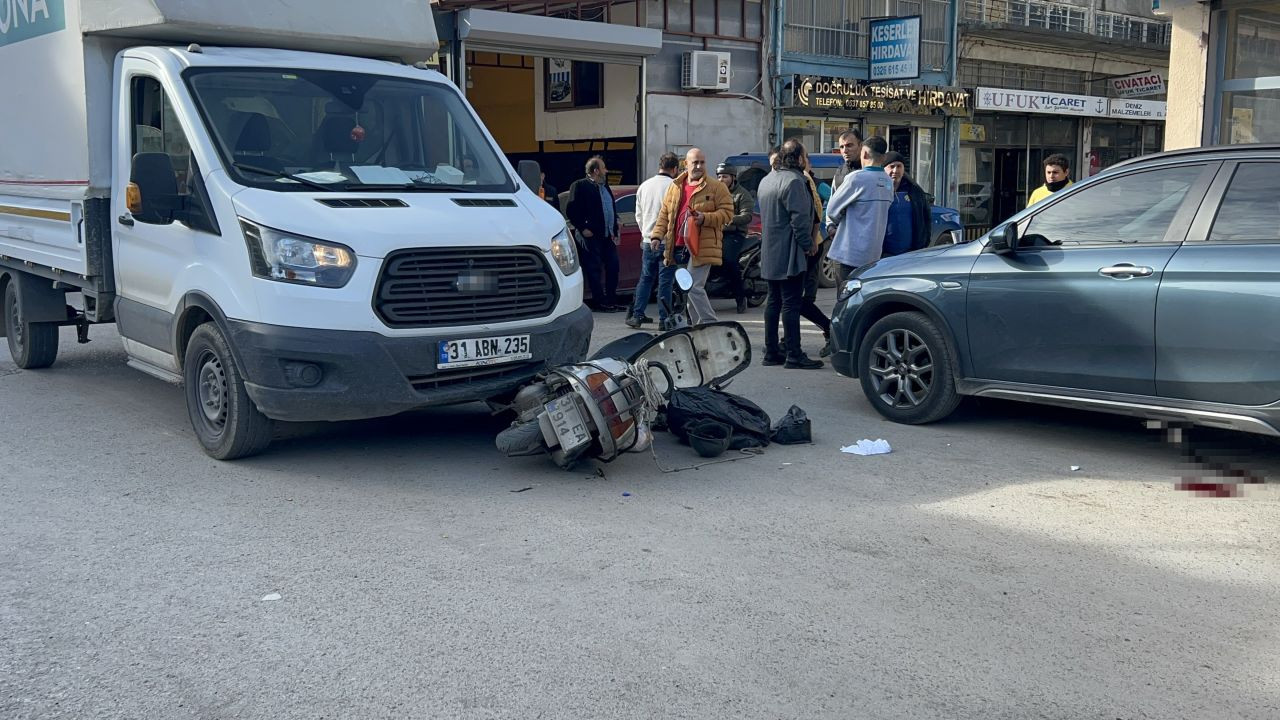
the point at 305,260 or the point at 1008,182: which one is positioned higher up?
the point at 1008,182

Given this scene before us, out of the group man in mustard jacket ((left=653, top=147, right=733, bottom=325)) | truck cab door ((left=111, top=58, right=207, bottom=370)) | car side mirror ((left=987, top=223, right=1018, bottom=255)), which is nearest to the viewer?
truck cab door ((left=111, top=58, right=207, bottom=370))

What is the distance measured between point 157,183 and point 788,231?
5.14 metres

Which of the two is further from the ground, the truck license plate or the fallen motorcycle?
the truck license plate

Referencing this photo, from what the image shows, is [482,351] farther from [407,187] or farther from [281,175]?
[281,175]

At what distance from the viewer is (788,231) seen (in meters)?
9.86

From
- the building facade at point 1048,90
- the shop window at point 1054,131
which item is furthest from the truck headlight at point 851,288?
the shop window at point 1054,131

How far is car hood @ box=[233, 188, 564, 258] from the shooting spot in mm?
6188

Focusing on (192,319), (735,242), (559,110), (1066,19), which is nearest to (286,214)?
(192,319)

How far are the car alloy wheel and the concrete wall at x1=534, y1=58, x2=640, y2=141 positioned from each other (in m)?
14.8

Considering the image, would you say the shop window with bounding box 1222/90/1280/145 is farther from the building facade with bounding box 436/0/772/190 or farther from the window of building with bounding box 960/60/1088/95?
the window of building with bounding box 960/60/1088/95

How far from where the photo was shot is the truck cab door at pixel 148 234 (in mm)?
6859

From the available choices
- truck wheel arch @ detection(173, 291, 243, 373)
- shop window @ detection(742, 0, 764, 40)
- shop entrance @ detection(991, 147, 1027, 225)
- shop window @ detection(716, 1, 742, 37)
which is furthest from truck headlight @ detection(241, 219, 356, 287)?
shop entrance @ detection(991, 147, 1027, 225)

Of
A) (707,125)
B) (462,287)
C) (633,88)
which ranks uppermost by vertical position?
(633,88)

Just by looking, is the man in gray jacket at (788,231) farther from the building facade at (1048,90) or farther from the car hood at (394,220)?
the building facade at (1048,90)
